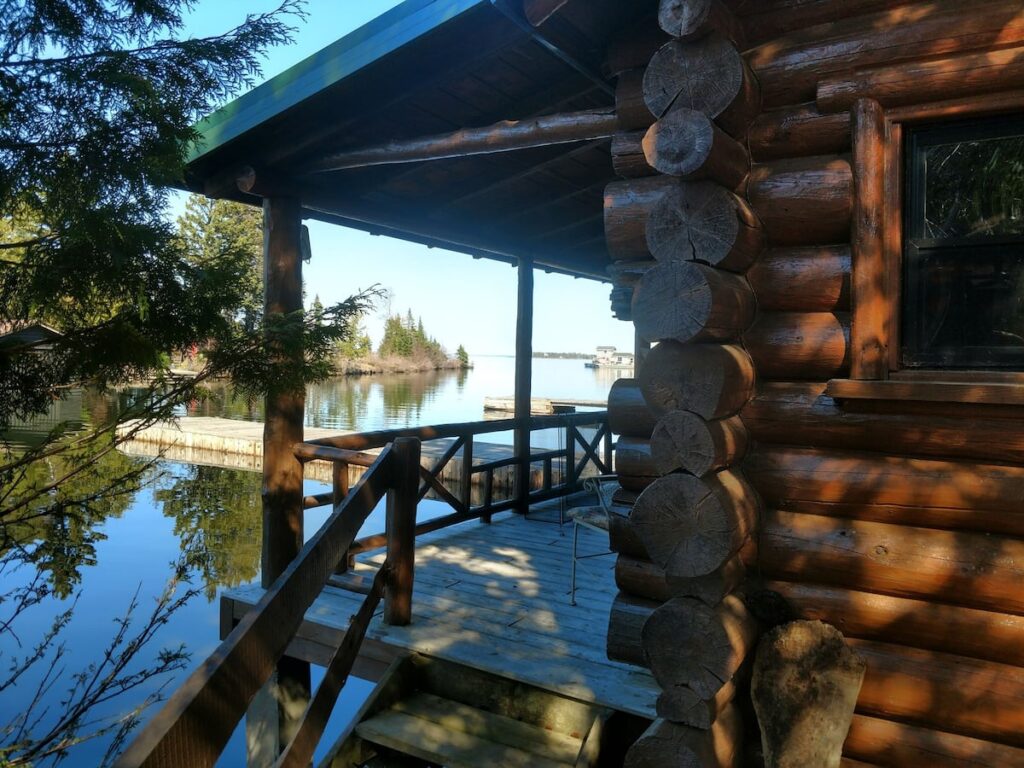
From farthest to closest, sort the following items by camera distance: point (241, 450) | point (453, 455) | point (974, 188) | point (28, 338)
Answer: point (241, 450)
point (453, 455)
point (28, 338)
point (974, 188)

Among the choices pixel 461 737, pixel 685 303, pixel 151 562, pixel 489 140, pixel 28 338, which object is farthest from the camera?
pixel 151 562

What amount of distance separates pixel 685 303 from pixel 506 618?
8.05ft

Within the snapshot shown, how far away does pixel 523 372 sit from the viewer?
26.4 feet

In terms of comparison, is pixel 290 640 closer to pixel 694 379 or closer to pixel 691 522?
pixel 691 522

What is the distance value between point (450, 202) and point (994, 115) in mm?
4298

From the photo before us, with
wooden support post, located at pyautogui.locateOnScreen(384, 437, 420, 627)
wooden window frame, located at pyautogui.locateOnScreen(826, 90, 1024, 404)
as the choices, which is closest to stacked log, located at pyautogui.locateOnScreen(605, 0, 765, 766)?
wooden window frame, located at pyautogui.locateOnScreen(826, 90, 1024, 404)

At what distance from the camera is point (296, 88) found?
4.22 meters

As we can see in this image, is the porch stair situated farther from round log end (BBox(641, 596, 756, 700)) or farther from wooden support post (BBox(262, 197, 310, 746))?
wooden support post (BBox(262, 197, 310, 746))

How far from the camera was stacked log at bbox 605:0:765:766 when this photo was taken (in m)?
2.54

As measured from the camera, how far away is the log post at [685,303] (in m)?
2.51

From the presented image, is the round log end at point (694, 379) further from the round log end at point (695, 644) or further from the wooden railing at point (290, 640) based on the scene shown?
the wooden railing at point (290, 640)

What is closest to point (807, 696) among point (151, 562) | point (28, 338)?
point (28, 338)

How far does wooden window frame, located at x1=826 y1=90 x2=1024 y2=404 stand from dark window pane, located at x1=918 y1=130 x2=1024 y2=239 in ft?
0.35

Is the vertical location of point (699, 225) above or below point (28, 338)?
above
